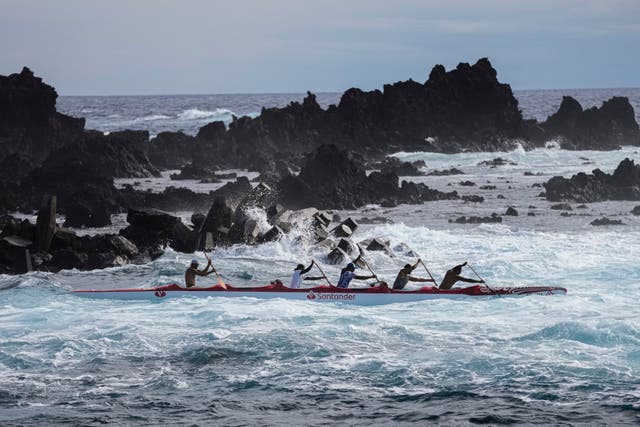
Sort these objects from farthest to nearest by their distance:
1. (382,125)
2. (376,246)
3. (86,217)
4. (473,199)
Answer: (382,125), (473,199), (86,217), (376,246)

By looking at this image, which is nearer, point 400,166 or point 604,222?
point 604,222

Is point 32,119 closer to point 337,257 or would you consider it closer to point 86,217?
point 86,217

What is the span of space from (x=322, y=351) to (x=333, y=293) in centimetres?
552

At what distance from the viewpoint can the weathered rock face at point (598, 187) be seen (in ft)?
158

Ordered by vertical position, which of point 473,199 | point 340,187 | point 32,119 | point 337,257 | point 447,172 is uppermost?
point 32,119

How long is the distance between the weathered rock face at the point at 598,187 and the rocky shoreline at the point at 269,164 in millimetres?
79

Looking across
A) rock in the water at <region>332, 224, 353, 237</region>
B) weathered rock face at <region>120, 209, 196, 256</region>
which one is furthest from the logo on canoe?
rock in the water at <region>332, 224, 353, 237</region>

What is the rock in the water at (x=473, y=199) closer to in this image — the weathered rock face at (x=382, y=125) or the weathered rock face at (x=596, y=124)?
the weathered rock face at (x=382, y=125)

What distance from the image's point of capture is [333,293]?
83.2 feet

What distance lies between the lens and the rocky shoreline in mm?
32875

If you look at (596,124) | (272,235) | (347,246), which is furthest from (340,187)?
(596,124)

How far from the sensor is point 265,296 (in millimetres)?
25719

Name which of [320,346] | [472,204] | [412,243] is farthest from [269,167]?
[320,346]

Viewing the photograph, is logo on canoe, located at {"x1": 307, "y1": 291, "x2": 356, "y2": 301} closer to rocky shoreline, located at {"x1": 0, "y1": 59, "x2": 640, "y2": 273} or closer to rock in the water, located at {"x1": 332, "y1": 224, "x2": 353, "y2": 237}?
rocky shoreline, located at {"x1": 0, "y1": 59, "x2": 640, "y2": 273}
